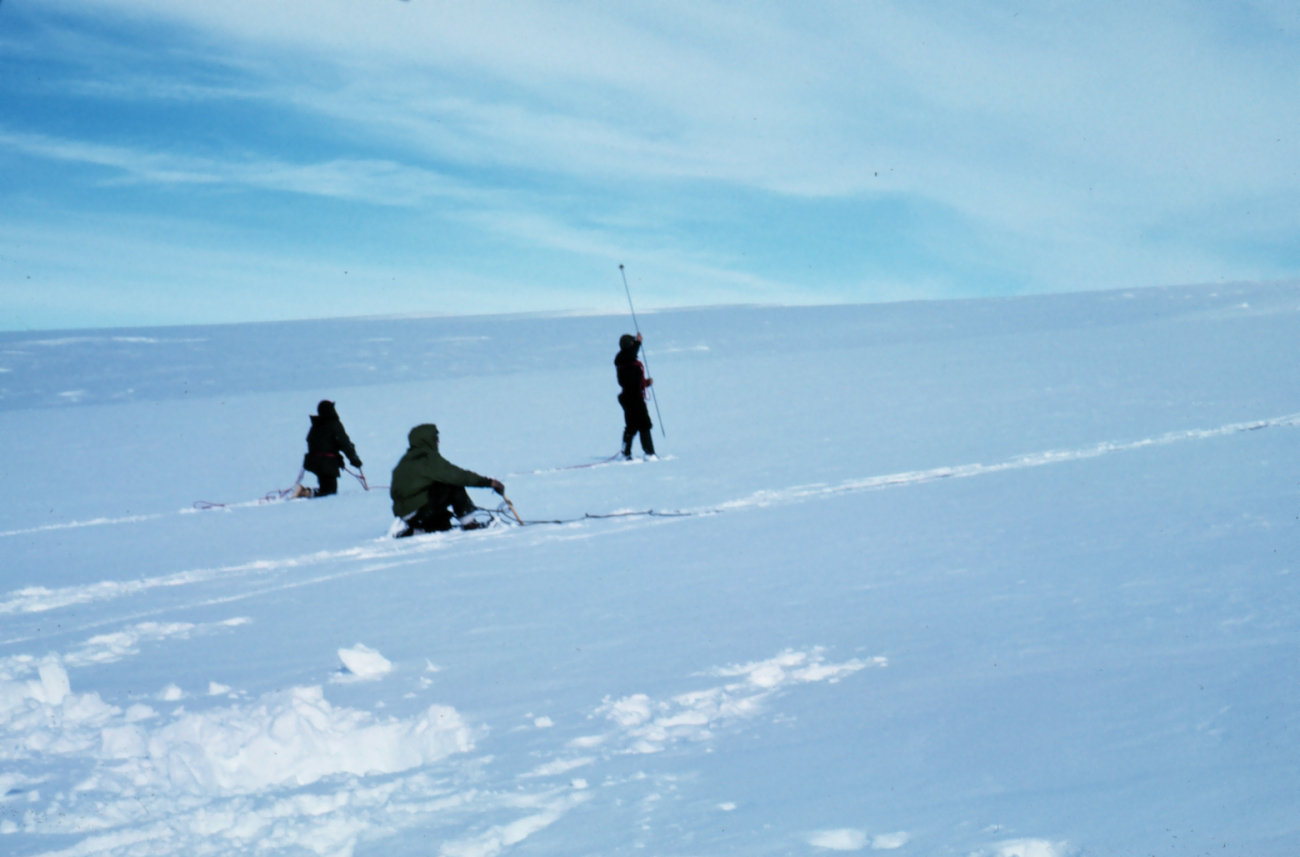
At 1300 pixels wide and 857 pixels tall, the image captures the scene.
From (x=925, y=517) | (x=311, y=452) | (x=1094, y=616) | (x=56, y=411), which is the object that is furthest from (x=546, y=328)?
(x=1094, y=616)

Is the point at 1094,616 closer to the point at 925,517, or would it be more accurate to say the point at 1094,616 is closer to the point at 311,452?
the point at 925,517

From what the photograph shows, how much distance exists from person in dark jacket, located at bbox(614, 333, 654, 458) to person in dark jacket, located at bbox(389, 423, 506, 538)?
414cm

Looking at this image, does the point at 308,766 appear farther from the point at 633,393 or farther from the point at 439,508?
the point at 633,393

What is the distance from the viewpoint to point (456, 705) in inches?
154

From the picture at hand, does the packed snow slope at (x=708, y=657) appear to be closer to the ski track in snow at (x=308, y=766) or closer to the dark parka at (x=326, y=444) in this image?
the ski track in snow at (x=308, y=766)

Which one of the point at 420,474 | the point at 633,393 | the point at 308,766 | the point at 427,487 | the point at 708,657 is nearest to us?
the point at 308,766

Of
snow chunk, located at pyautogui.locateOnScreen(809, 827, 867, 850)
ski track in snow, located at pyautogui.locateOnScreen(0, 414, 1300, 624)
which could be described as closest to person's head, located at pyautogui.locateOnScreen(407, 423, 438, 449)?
ski track in snow, located at pyautogui.locateOnScreen(0, 414, 1300, 624)

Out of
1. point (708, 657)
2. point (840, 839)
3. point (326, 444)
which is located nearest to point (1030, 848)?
point (840, 839)

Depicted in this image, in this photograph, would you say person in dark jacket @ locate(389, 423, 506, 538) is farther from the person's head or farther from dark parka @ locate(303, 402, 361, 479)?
dark parka @ locate(303, 402, 361, 479)

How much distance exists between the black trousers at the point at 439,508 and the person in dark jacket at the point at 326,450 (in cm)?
367

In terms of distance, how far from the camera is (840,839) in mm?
2598

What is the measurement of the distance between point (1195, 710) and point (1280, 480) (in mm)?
4916

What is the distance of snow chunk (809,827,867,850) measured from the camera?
2.56 m

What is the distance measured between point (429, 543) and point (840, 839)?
18.9 ft
